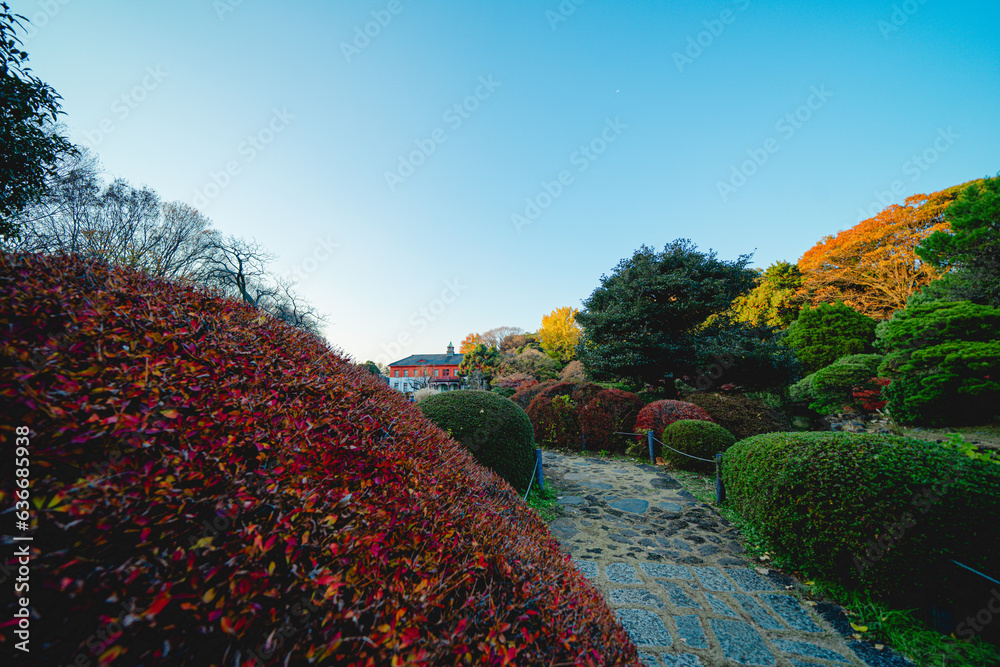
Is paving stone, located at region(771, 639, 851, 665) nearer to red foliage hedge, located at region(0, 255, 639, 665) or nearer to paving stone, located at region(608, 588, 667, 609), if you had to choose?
paving stone, located at region(608, 588, 667, 609)

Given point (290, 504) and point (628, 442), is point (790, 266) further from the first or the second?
point (290, 504)

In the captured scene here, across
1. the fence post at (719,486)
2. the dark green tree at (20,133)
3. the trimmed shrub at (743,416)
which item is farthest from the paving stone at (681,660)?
the dark green tree at (20,133)

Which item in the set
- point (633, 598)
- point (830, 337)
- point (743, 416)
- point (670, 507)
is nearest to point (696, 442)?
point (743, 416)

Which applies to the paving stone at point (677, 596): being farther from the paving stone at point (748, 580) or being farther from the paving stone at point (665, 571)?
the paving stone at point (748, 580)

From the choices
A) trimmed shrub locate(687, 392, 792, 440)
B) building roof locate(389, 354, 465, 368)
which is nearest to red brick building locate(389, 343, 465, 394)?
building roof locate(389, 354, 465, 368)

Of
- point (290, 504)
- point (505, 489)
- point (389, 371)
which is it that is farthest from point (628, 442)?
point (389, 371)

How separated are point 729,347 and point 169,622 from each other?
50.9ft

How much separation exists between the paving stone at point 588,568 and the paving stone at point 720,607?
116 cm

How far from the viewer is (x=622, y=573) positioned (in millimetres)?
4141

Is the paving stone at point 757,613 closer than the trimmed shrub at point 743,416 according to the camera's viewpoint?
Yes

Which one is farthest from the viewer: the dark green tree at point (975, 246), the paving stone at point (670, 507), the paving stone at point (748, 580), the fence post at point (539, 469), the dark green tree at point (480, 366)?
the dark green tree at point (480, 366)

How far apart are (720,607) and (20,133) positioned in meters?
11.7

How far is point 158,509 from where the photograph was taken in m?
0.91

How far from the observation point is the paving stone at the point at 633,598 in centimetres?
356
